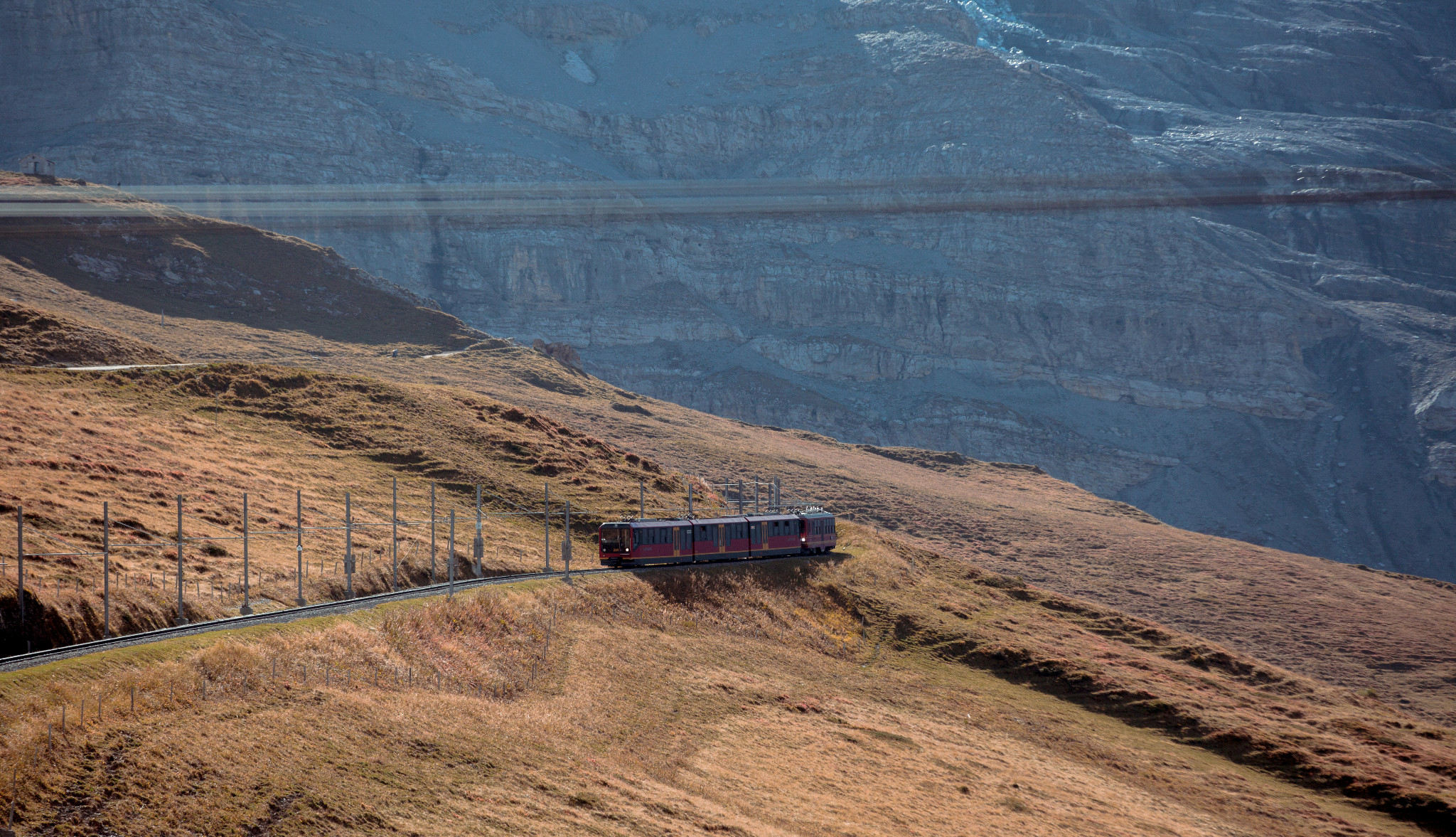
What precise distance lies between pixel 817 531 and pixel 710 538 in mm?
11595

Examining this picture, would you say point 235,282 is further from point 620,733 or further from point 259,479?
point 620,733

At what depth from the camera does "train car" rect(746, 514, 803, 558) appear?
60.9 metres

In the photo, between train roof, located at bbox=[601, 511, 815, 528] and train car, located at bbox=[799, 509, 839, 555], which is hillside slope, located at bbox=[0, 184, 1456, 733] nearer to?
train car, located at bbox=[799, 509, 839, 555]


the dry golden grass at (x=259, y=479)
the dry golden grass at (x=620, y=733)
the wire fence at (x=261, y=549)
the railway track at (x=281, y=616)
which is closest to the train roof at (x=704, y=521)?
the railway track at (x=281, y=616)

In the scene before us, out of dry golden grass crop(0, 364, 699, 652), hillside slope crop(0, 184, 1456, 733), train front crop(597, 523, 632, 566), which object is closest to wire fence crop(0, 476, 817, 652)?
dry golden grass crop(0, 364, 699, 652)

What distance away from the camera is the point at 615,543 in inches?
2131

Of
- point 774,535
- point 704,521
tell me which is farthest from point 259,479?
point 774,535

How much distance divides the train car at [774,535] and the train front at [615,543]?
359 inches

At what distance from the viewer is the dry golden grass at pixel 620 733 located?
21.5m

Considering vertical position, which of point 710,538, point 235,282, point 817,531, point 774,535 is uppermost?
point 235,282

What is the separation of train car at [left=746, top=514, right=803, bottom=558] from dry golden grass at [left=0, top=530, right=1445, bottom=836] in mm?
2091

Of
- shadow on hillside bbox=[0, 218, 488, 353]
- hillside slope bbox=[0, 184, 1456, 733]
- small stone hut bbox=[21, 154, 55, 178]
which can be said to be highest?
small stone hut bbox=[21, 154, 55, 178]

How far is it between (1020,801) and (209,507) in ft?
138

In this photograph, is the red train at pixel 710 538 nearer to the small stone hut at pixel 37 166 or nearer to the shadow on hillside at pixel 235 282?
the shadow on hillside at pixel 235 282
